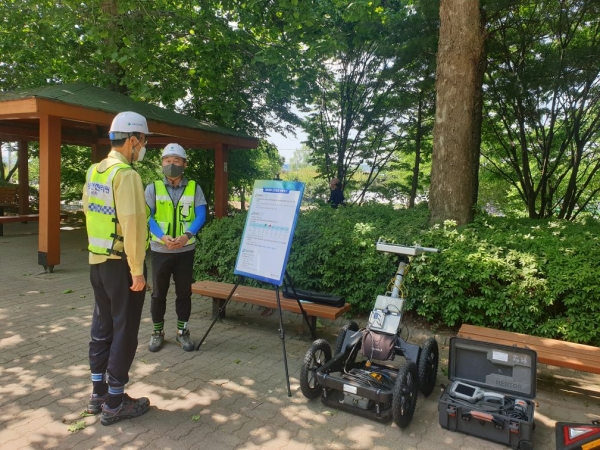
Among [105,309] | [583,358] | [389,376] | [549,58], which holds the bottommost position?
[389,376]

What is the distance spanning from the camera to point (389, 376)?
3457 mm

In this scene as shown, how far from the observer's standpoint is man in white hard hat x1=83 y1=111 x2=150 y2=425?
2.91 metres

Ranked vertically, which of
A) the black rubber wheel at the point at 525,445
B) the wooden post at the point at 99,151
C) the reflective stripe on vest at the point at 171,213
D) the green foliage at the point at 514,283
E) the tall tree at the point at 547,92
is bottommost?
the black rubber wheel at the point at 525,445

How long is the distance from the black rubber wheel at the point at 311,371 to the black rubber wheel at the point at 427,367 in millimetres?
784

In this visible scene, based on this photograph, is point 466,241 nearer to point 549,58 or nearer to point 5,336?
point 5,336

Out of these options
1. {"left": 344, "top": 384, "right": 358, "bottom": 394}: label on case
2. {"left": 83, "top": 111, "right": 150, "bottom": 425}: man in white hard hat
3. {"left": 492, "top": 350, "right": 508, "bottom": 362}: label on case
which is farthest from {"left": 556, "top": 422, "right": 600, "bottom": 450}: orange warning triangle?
{"left": 83, "top": 111, "right": 150, "bottom": 425}: man in white hard hat

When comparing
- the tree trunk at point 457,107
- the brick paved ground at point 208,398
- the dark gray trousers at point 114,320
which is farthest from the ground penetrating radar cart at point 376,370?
the tree trunk at point 457,107

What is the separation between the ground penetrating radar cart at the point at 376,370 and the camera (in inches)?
121

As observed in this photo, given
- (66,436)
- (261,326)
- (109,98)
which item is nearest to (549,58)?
(261,326)

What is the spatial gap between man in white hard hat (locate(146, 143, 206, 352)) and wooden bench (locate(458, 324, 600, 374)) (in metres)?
2.73

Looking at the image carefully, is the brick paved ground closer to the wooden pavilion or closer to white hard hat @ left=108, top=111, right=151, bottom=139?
white hard hat @ left=108, top=111, right=151, bottom=139

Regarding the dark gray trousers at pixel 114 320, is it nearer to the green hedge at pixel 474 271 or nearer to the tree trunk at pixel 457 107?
the green hedge at pixel 474 271

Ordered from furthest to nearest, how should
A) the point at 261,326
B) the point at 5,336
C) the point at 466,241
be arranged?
the point at 261,326, the point at 466,241, the point at 5,336

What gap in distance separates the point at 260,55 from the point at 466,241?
684 centimetres
